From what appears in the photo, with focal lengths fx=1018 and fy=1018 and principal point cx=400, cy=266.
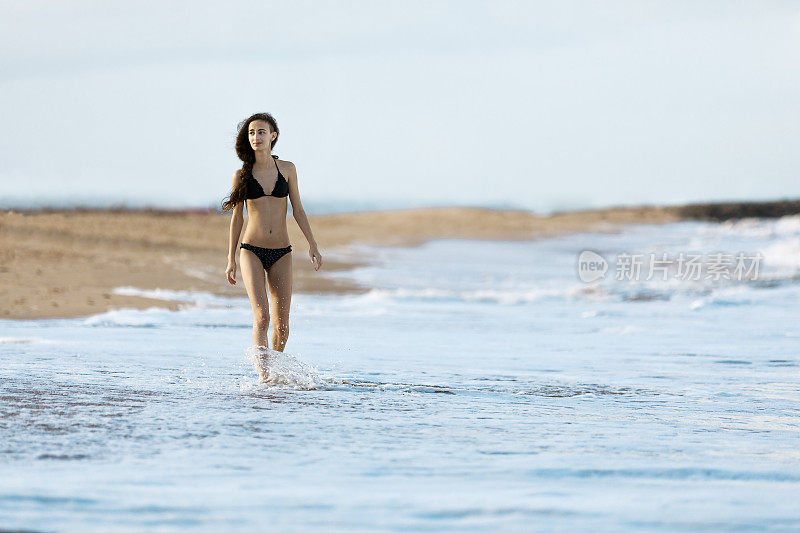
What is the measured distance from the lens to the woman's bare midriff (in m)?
6.62

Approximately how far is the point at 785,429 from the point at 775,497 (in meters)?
1.71

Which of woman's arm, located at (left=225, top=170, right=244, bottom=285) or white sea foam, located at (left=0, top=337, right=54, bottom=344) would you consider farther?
white sea foam, located at (left=0, top=337, right=54, bottom=344)

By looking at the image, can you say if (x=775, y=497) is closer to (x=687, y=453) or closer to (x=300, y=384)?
(x=687, y=453)

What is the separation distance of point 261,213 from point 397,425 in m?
1.94

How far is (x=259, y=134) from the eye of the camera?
6559mm

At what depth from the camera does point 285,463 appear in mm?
4383

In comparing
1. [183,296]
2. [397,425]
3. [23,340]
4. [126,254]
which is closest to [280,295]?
[397,425]

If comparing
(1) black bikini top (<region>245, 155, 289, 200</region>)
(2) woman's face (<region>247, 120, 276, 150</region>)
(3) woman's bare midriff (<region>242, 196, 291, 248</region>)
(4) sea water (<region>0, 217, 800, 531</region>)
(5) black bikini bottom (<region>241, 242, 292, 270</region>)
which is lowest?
(4) sea water (<region>0, 217, 800, 531</region>)

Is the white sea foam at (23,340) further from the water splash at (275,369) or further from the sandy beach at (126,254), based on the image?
the water splash at (275,369)

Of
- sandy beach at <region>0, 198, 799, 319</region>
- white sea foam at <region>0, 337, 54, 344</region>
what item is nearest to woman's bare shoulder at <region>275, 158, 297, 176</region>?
white sea foam at <region>0, 337, 54, 344</region>

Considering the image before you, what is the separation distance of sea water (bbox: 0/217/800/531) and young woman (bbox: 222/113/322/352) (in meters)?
0.43

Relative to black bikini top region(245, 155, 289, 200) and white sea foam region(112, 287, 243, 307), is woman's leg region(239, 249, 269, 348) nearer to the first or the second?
black bikini top region(245, 155, 289, 200)

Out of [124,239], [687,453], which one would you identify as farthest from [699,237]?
[687,453]

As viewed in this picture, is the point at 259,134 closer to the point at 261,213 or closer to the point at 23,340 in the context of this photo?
the point at 261,213
